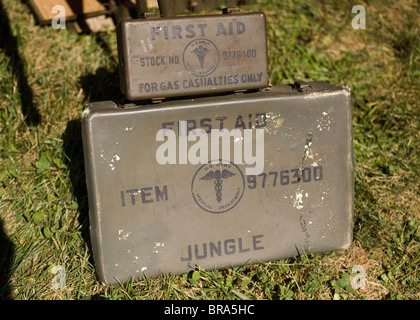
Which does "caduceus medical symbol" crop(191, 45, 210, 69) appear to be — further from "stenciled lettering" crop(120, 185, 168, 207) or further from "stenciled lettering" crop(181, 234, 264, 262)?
"stenciled lettering" crop(181, 234, 264, 262)

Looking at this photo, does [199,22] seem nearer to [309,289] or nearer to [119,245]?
[119,245]

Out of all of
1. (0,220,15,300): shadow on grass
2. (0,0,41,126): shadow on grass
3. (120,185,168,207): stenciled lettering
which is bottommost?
(0,220,15,300): shadow on grass

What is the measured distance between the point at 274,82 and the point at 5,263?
1.88 metres

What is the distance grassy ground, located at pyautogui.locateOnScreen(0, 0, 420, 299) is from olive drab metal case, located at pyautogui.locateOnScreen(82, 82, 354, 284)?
0.42 feet

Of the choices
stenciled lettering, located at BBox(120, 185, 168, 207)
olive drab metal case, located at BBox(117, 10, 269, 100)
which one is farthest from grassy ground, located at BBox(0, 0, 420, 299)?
olive drab metal case, located at BBox(117, 10, 269, 100)

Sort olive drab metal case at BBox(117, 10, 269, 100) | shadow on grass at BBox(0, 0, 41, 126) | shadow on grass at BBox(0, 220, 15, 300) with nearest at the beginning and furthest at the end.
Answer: olive drab metal case at BBox(117, 10, 269, 100), shadow on grass at BBox(0, 220, 15, 300), shadow on grass at BBox(0, 0, 41, 126)

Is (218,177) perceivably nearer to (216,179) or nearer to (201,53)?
(216,179)

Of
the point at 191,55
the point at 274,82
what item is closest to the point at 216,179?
the point at 191,55

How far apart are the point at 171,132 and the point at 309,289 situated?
3.01 feet

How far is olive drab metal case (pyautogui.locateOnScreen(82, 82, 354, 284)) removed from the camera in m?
1.96

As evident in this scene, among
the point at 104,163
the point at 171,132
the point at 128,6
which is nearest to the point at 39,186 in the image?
the point at 104,163

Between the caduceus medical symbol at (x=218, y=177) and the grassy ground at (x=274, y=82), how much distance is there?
0.37 meters

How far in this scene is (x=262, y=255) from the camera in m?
2.16

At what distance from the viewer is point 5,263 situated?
2129 mm
